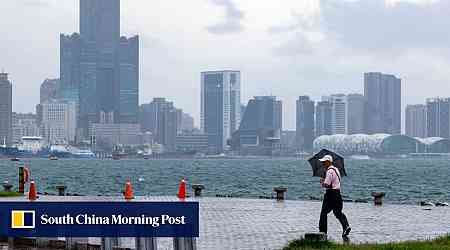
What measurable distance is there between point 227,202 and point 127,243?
2185 centimetres

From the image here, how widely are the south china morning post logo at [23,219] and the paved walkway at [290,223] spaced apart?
2724 mm

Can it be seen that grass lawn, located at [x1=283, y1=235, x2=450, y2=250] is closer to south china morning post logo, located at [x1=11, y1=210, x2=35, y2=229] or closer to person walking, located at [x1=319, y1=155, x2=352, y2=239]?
person walking, located at [x1=319, y1=155, x2=352, y2=239]

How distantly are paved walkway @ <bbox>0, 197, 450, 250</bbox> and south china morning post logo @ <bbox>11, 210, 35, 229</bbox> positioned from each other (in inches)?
107

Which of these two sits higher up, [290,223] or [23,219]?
[23,219]

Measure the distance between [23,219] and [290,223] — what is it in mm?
13920

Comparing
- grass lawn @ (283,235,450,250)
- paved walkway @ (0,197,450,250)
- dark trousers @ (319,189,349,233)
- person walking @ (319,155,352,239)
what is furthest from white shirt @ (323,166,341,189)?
grass lawn @ (283,235,450,250)

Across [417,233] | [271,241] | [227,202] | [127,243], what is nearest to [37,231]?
[127,243]

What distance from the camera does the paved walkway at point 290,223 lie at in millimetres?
21266

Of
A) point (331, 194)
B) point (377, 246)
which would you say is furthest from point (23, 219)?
point (331, 194)

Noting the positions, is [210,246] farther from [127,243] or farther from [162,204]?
[162,204]

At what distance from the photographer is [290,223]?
26.5 meters

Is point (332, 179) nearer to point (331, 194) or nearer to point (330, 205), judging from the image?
point (331, 194)

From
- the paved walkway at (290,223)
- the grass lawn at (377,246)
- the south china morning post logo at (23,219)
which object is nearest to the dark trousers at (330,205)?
the paved walkway at (290,223)

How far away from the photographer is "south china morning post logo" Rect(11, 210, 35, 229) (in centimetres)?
1344
